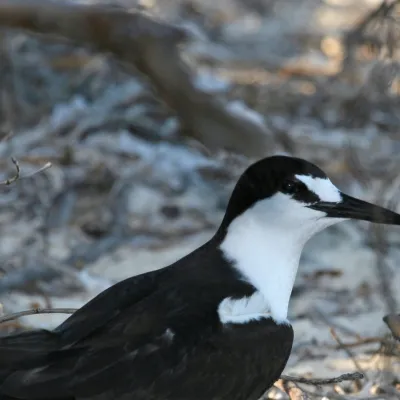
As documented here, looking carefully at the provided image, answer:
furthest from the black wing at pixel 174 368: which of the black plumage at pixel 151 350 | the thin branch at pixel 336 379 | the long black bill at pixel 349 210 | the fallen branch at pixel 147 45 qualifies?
the fallen branch at pixel 147 45

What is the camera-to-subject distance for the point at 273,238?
4.04 meters

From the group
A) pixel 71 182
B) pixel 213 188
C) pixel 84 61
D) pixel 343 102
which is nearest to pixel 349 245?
pixel 213 188

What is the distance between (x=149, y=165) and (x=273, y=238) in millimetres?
2330

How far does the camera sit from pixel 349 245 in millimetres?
6094

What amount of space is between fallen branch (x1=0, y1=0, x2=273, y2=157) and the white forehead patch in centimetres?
221

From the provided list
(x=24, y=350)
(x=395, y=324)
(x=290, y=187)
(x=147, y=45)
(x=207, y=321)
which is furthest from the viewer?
(x=147, y=45)

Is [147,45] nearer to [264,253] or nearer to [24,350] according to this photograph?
[264,253]

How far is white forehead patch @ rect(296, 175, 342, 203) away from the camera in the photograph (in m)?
4.01

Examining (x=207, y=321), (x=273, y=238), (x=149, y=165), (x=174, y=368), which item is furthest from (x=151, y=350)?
(x=149, y=165)

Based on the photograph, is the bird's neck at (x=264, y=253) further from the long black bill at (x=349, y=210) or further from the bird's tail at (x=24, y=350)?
the bird's tail at (x=24, y=350)

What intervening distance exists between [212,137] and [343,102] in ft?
5.44

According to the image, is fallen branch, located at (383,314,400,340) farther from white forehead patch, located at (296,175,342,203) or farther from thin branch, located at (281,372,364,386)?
white forehead patch, located at (296,175,342,203)

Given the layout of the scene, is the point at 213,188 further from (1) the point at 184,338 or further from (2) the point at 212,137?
(1) the point at 184,338

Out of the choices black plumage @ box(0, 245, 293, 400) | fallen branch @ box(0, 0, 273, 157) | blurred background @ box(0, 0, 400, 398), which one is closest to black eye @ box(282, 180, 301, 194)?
black plumage @ box(0, 245, 293, 400)
